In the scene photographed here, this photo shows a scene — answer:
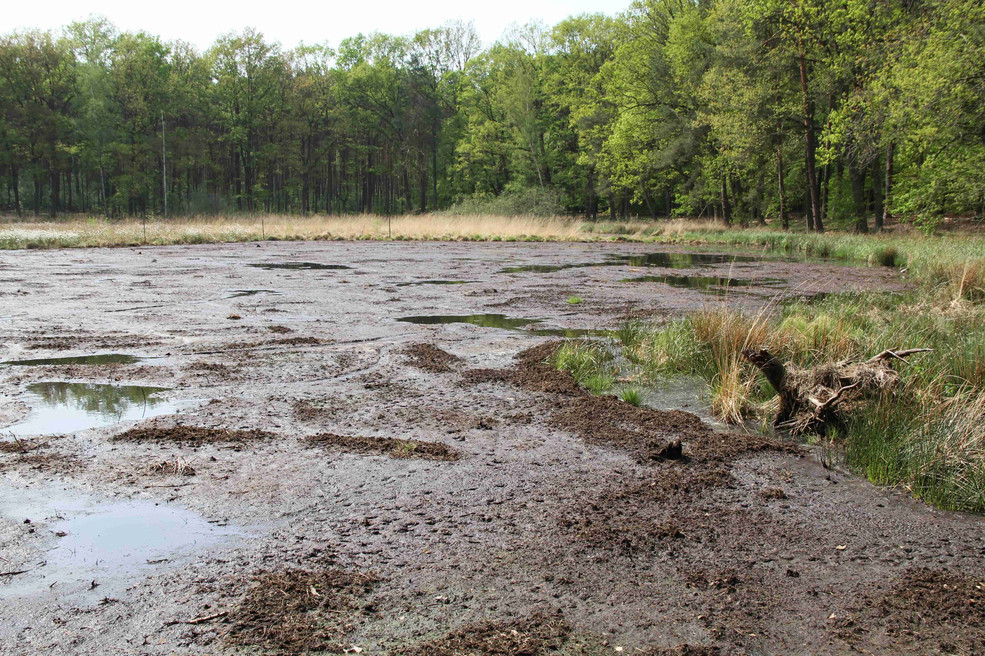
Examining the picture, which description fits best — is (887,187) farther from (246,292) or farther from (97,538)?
(97,538)

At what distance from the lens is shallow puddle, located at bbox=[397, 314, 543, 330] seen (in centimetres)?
1026

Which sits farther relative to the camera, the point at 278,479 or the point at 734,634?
the point at 278,479

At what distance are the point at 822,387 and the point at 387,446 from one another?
3254mm

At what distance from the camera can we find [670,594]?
3.04m

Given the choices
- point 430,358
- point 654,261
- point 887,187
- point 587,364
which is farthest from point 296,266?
point 887,187

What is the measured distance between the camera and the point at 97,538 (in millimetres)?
3484

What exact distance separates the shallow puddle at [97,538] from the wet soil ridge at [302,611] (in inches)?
22.8

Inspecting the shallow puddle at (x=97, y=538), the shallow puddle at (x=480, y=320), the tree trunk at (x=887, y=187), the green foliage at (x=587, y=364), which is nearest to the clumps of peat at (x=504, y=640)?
the shallow puddle at (x=97, y=538)

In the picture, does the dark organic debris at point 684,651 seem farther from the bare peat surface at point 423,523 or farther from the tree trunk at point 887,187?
the tree trunk at point 887,187

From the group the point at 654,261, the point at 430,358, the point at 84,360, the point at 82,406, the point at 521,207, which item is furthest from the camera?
the point at 521,207

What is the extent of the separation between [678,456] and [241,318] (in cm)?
740

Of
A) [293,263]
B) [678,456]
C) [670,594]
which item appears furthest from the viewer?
[293,263]

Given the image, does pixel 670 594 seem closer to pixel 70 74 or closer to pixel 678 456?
pixel 678 456

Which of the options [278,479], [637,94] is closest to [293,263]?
[278,479]
